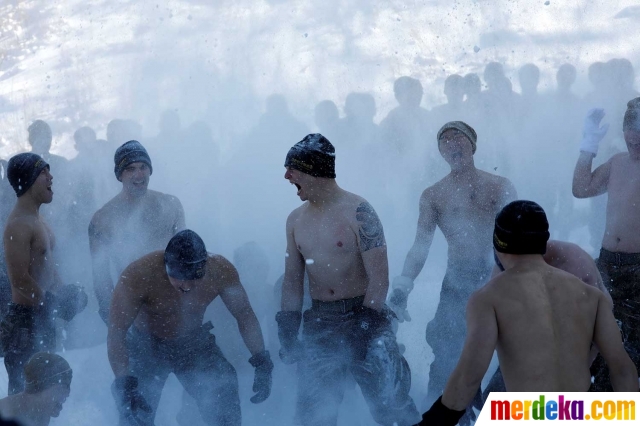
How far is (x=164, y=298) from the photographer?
350 centimetres

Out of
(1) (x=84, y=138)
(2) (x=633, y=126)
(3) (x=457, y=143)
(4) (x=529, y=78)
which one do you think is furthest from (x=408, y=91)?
(1) (x=84, y=138)

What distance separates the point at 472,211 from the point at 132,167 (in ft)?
6.77

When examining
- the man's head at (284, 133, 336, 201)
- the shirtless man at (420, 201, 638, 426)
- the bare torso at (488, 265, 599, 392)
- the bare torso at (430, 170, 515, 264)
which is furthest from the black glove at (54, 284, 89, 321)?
the bare torso at (488, 265, 599, 392)

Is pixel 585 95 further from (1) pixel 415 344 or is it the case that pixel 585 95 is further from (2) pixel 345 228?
(2) pixel 345 228

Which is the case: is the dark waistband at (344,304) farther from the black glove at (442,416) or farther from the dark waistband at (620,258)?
the dark waistband at (620,258)

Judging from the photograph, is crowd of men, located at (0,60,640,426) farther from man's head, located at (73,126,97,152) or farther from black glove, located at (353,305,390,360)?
man's head, located at (73,126,97,152)

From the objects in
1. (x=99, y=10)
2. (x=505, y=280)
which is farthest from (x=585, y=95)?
(x=99, y=10)

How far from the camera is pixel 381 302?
3328mm

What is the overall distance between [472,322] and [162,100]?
4.56 meters

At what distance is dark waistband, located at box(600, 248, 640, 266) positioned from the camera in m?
3.40

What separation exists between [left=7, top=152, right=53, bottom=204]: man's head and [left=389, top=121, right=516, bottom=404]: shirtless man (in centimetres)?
224

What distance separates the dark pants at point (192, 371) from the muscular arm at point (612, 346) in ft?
6.82

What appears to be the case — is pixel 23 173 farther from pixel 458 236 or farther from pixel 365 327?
pixel 458 236

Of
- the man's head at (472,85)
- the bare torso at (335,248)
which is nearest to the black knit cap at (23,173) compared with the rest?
the bare torso at (335,248)
